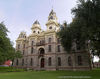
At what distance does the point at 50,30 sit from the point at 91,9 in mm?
21755

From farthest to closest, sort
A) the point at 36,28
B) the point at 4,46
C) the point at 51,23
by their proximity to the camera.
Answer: the point at 36,28, the point at 51,23, the point at 4,46

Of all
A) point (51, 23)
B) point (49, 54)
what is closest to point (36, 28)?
point (51, 23)

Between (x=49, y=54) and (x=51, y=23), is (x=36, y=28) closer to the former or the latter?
(x=51, y=23)

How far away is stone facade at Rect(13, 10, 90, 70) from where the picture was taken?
30.4 meters

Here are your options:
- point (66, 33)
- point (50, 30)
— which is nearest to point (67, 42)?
point (66, 33)

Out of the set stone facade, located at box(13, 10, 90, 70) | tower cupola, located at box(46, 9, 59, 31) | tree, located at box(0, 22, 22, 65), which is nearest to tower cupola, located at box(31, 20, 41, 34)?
stone facade, located at box(13, 10, 90, 70)

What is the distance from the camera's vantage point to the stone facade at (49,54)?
3035 cm

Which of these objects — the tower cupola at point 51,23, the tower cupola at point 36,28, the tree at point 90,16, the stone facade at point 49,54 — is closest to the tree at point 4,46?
the stone facade at point 49,54

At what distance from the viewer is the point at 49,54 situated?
34.6 metres

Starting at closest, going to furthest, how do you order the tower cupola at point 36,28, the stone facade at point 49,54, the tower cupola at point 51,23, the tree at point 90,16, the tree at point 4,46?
the tree at point 90,16 < the tree at point 4,46 < the stone facade at point 49,54 < the tower cupola at point 51,23 < the tower cupola at point 36,28

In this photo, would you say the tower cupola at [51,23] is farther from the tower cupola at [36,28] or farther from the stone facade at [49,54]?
the tower cupola at [36,28]

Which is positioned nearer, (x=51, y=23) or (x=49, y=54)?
(x=49, y=54)

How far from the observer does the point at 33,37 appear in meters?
40.5

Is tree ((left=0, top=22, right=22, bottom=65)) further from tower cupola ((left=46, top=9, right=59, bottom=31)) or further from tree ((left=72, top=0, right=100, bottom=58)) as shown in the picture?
tree ((left=72, top=0, right=100, bottom=58))
